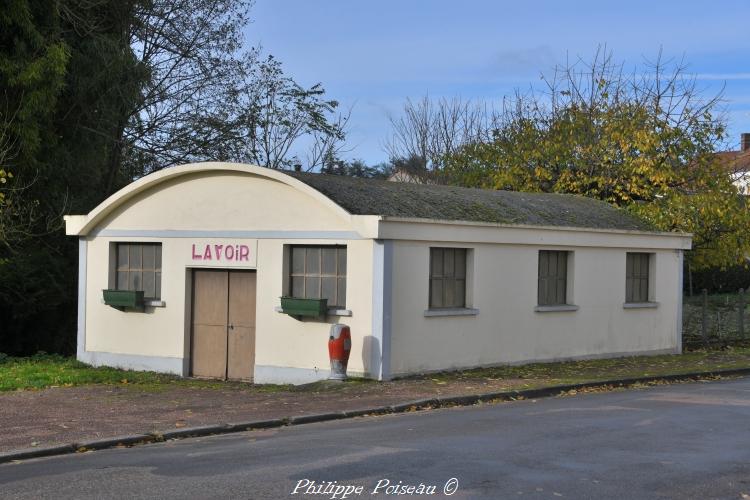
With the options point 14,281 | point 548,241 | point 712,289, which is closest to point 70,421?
point 548,241

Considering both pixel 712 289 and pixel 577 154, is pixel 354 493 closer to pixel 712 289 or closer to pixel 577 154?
pixel 577 154

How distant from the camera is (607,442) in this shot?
1048 centimetres

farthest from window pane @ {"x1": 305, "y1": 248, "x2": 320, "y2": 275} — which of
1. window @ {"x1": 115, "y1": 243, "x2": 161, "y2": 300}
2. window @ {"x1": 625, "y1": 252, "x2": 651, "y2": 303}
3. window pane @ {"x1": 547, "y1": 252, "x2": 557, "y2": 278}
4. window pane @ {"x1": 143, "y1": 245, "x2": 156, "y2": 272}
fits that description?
window @ {"x1": 625, "y1": 252, "x2": 651, "y2": 303}

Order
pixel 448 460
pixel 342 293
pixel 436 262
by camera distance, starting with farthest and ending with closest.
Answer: pixel 436 262
pixel 342 293
pixel 448 460

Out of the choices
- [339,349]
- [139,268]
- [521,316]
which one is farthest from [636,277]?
[139,268]

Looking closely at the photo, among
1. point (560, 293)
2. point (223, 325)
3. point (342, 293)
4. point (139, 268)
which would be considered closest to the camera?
point (342, 293)

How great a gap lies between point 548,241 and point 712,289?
80.7ft

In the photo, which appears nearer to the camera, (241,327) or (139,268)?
(241,327)

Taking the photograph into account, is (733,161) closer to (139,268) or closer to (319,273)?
(319,273)

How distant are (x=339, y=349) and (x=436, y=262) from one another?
2.63 m

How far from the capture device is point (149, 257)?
19391mm

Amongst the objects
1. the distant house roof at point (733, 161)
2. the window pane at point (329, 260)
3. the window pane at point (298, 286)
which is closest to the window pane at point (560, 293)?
the window pane at point (329, 260)

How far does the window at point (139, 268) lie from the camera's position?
19.3 metres

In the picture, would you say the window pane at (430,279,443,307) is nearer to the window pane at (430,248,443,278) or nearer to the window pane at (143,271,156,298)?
the window pane at (430,248,443,278)
